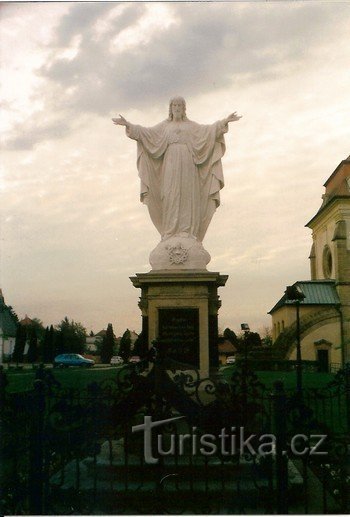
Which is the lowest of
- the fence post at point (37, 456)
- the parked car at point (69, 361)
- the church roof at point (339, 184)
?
the fence post at point (37, 456)

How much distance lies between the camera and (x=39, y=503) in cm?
612

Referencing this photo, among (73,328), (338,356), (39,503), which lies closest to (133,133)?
(39,503)

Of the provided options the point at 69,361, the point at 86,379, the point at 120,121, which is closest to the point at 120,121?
the point at 120,121

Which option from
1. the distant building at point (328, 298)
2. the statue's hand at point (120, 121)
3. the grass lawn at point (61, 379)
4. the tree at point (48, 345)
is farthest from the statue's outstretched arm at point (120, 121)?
the tree at point (48, 345)

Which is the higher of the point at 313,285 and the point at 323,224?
the point at 323,224

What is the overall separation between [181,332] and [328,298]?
131ft

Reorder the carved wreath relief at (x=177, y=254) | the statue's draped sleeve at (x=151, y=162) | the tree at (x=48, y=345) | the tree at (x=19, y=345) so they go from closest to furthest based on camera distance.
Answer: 1. the carved wreath relief at (x=177, y=254)
2. the statue's draped sleeve at (x=151, y=162)
3. the tree at (x=19, y=345)
4. the tree at (x=48, y=345)

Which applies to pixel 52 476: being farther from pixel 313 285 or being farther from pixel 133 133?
pixel 313 285

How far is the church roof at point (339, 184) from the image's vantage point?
49750 millimetres

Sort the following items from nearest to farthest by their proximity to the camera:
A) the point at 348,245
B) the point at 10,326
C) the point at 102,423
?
the point at 102,423 → the point at 348,245 → the point at 10,326

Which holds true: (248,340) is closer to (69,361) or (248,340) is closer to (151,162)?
(151,162)

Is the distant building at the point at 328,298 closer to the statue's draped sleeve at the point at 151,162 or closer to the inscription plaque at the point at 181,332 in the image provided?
the statue's draped sleeve at the point at 151,162

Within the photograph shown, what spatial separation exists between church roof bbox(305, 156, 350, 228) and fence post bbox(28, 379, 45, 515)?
46.4 metres

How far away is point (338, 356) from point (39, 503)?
42839mm
